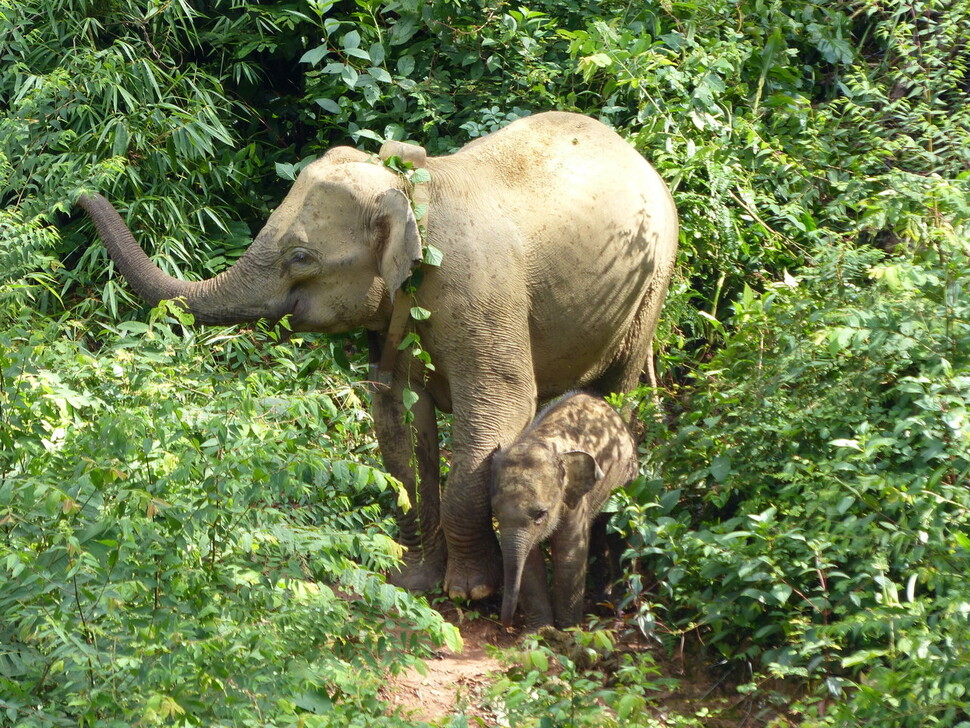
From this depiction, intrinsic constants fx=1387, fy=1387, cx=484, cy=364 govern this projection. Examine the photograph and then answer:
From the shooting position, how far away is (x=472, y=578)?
237 inches

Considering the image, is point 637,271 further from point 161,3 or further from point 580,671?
point 161,3

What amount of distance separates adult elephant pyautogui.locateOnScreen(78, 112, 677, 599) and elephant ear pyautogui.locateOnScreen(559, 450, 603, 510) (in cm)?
31

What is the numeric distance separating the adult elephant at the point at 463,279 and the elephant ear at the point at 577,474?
1.01 feet

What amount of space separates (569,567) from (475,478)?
542mm

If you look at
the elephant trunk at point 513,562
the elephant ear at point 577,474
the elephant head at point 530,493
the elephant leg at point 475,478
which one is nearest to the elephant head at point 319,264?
the elephant leg at point 475,478

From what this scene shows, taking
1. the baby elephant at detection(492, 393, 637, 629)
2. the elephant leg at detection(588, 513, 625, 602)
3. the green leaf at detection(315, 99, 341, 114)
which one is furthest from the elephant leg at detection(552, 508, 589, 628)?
the green leaf at detection(315, 99, 341, 114)

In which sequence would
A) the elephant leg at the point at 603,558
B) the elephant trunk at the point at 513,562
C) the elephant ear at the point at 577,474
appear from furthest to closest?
the elephant leg at the point at 603,558
the elephant ear at the point at 577,474
the elephant trunk at the point at 513,562

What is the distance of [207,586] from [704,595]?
2054mm

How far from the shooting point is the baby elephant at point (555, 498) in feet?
18.4

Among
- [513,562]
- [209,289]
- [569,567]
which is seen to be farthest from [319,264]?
[569,567]

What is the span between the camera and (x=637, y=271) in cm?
623

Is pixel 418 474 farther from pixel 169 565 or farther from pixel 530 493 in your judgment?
pixel 169 565

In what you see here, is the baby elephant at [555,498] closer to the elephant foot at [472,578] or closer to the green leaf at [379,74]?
the elephant foot at [472,578]

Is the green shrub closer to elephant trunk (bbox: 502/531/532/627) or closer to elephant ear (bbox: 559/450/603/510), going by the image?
elephant trunk (bbox: 502/531/532/627)
